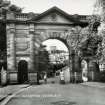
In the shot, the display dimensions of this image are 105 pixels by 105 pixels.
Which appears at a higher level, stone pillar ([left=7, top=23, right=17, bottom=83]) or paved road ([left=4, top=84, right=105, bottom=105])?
stone pillar ([left=7, top=23, right=17, bottom=83])

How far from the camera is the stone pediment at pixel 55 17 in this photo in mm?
34219

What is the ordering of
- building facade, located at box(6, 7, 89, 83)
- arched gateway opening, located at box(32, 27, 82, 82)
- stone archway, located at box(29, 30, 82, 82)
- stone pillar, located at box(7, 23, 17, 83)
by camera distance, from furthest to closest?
arched gateway opening, located at box(32, 27, 82, 82) → stone archway, located at box(29, 30, 82, 82) → building facade, located at box(6, 7, 89, 83) → stone pillar, located at box(7, 23, 17, 83)

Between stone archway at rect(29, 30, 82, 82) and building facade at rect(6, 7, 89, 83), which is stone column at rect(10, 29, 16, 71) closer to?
building facade at rect(6, 7, 89, 83)

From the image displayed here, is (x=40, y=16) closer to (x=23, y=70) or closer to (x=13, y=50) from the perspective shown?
(x=13, y=50)

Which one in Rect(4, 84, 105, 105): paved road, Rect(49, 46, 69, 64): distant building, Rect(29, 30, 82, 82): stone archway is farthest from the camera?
Rect(49, 46, 69, 64): distant building

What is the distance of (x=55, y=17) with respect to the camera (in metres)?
34.6

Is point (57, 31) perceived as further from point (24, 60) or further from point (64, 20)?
point (24, 60)

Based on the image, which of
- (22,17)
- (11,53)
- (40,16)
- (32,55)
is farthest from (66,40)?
(11,53)

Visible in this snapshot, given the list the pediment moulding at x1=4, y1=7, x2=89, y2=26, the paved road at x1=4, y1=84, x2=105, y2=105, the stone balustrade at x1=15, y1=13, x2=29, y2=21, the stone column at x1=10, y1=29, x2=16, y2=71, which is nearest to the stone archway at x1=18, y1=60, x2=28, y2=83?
the stone column at x1=10, y1=29, x2=16, y2=71

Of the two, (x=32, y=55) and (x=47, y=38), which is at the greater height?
(x=47, y=38)

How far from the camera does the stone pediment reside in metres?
34.2

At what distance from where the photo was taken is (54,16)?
113 feet

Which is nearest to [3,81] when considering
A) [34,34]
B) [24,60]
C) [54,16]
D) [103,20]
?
[24,60]

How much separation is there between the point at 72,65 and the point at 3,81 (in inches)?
371
